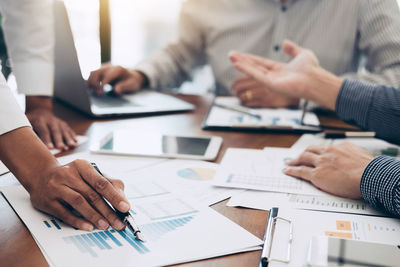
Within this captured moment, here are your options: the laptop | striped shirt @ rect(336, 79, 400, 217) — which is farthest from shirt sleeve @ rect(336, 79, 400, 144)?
the laptop

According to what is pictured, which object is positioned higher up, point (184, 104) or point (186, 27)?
point (186, 27)

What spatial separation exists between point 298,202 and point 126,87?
883mm

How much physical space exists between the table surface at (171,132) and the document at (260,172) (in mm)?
49

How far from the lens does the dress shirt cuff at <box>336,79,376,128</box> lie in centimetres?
102

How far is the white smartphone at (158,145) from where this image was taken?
2.90 ft

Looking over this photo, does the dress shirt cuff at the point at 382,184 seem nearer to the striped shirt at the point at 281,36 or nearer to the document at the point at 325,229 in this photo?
the document at the point at 325,229

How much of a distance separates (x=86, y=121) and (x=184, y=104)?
0.33 m

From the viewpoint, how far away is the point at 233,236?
0.57 m

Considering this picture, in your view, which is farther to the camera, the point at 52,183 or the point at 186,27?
the point at 186,27

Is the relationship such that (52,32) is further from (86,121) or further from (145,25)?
(145,25)

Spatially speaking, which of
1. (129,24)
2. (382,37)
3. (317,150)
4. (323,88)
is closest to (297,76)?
(323,88)

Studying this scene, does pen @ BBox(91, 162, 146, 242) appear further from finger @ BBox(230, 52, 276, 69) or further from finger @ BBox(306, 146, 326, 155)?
finger @ BBox(230, 52, 276, 69)

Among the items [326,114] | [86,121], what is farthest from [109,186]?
[326,114]

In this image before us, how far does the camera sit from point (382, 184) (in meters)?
0.65
